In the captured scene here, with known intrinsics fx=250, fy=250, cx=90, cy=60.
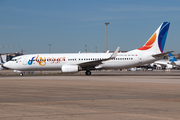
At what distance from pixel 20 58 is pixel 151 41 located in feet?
71.2

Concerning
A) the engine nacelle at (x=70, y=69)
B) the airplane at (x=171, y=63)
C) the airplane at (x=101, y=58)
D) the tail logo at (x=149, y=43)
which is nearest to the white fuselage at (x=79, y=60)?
the airplane at (x=101, y=58)

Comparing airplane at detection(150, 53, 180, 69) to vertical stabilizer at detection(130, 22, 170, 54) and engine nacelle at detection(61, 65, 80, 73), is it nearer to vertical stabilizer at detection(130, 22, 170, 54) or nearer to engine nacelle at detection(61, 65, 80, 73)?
vertical stabilizer at detection(130, 22, 170, 54)

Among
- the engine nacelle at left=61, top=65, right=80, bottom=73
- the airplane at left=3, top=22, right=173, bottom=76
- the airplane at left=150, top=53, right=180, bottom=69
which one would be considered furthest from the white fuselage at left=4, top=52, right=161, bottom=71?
the airplane at left=150, top=53, right=180, bottom=69

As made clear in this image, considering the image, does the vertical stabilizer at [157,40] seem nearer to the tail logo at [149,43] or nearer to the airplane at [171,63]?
the tail logo at [149,43]

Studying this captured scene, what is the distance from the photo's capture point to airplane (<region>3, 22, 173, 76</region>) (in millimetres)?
39844

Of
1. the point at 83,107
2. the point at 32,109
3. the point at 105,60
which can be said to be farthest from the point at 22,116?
the point at 105,60

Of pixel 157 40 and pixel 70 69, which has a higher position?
pixel 157 40

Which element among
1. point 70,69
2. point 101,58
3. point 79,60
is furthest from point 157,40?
point 70,69

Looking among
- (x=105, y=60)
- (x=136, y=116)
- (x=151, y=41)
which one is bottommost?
(x=136, y=116)

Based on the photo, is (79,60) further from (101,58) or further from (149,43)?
(149,43)

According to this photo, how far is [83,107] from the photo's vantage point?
33.5 feet

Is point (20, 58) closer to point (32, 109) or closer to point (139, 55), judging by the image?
point (139, 55)

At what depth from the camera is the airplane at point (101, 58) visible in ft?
131

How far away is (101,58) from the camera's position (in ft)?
131
